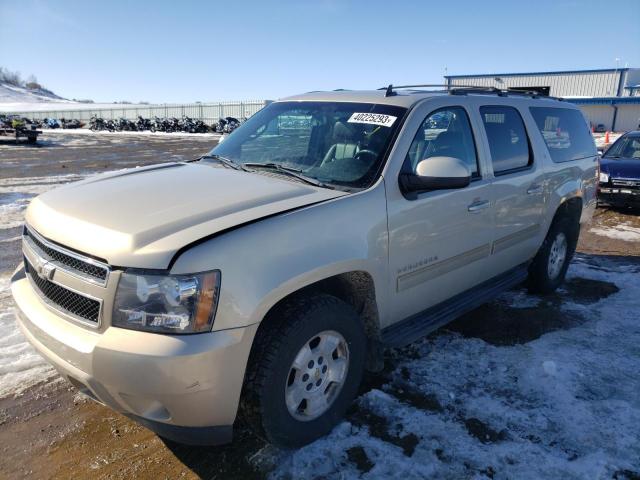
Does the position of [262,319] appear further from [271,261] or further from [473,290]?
[473,290]

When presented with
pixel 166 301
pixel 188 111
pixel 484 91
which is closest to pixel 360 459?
pixel 166 301

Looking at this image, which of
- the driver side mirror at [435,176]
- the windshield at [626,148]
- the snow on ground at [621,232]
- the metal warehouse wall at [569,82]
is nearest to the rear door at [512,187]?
the driver side mirror at [435,176]

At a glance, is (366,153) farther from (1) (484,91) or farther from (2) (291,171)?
(1) (484,91)

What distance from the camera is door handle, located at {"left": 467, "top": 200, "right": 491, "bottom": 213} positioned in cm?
356

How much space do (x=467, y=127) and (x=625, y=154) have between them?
785 centimetres

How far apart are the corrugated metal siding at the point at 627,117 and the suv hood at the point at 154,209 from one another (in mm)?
48718

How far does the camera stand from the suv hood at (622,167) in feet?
29.1

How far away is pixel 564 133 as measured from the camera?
5.02m

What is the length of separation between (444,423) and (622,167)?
8056mm

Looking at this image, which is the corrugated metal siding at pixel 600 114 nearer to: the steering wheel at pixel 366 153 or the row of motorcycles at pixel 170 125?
the row of motorcycles at pixel 170 125

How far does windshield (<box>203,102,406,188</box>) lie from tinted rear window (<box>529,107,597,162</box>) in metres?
2.04

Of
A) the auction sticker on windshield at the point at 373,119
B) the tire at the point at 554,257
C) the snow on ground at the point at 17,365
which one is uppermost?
the auction sticker on windshield at the point at 373,119

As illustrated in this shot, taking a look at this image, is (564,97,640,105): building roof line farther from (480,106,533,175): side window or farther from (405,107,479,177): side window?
(405,107,479,177): side window

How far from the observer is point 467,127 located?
146 inches
